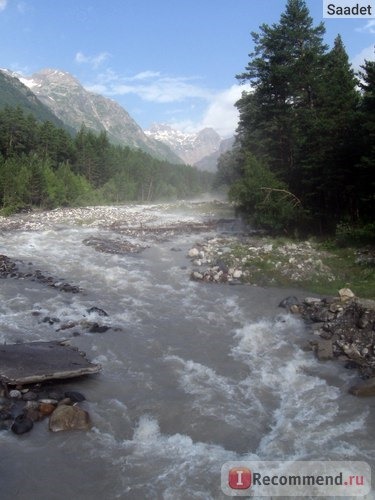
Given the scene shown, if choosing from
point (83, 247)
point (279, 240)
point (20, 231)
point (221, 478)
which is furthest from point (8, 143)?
point (221, 478)

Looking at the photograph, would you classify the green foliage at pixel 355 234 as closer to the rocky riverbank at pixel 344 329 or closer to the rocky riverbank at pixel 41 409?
the rocky riverbank at pixel 344 329

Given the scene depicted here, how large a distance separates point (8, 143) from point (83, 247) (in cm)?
4988

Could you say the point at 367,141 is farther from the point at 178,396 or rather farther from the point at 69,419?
the point at 69,419

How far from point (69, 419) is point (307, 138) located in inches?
945

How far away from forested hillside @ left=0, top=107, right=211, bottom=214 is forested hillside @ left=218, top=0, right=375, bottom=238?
31.9 m

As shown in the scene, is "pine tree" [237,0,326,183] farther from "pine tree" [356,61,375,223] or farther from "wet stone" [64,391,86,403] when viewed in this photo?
"wet stone" [64,391,86,403]

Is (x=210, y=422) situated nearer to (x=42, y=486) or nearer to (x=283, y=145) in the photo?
(x=42, y=486)

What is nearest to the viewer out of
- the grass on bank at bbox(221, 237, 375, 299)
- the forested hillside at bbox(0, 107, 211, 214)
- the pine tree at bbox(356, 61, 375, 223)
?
the grass on bank at bbox(221, 237, 375, 299)

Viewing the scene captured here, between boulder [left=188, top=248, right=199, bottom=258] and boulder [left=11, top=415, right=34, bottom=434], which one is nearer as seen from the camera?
boulder [left=11, top=415, right=34, bottom=434]

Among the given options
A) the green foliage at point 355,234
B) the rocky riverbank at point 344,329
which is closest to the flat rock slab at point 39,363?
the rocky riverbank at point 344,329

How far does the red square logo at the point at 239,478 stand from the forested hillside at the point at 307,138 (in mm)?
17410

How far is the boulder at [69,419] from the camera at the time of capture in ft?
32.9

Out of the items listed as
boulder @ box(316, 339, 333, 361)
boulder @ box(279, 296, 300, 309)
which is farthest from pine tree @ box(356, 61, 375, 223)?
boulder @ box(316, 339, 333, 361)

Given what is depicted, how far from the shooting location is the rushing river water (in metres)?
8.72
